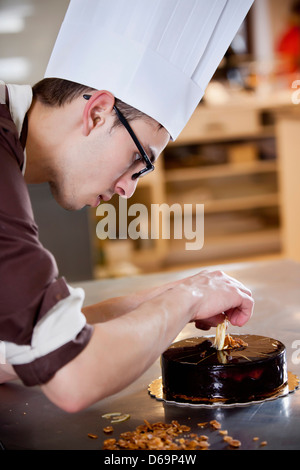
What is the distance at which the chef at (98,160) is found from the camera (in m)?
0.94

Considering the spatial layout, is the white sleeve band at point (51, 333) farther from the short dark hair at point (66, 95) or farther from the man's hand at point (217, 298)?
the short dark hair at point (66, 95)

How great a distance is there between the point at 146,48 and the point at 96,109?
0.17m

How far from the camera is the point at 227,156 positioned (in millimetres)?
5078

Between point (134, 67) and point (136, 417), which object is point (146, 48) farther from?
point (136, 417)

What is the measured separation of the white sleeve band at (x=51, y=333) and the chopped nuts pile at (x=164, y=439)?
160 millimetres

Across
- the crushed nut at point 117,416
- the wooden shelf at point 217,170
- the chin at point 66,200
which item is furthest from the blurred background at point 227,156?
the crushed nut at point 117,416

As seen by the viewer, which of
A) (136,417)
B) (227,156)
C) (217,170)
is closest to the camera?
(136,417)

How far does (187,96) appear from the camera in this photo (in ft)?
4.46

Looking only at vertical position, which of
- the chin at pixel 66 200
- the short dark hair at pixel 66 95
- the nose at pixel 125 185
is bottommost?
the chin at pixel 66 200

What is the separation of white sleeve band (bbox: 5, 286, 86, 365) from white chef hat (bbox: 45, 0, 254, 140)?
46 cm

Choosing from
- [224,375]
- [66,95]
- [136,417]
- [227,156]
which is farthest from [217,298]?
[227,156]
